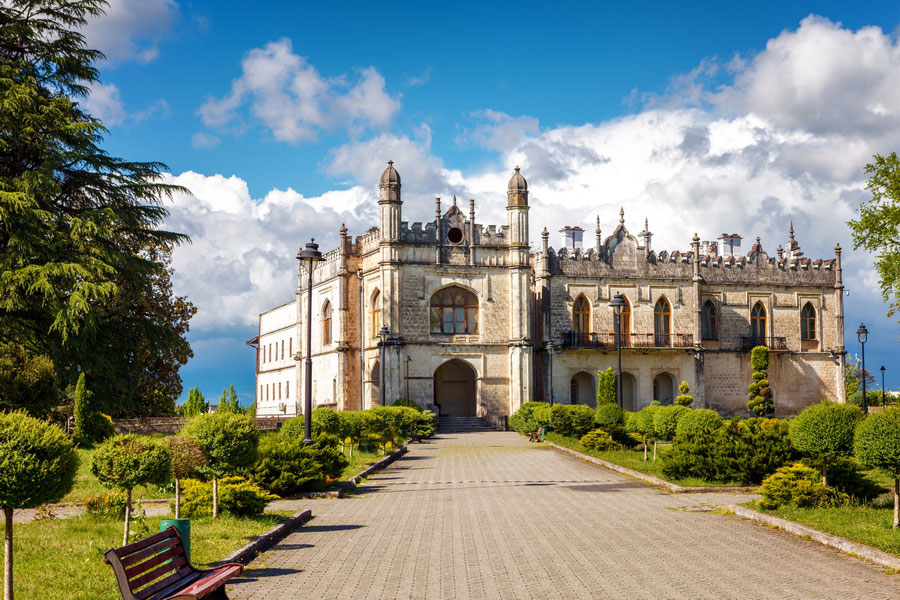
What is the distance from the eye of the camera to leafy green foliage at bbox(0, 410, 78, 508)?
23.2 feet

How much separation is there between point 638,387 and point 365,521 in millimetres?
35382

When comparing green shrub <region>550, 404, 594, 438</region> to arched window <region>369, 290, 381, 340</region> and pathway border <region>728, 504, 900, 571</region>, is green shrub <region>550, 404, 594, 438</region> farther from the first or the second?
pathway border <region>728, 504, 900, 571</region>

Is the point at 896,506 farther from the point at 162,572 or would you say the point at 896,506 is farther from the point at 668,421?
the point at 668,421

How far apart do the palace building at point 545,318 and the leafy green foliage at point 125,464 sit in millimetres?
32813

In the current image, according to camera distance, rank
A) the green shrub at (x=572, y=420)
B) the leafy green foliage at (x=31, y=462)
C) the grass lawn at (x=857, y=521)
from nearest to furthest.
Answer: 1. the leafy green foliage at (x=31, y=462)
2. the grass lawn at (x=857, y=521)
3. the green shrub at (x=572, y=420)

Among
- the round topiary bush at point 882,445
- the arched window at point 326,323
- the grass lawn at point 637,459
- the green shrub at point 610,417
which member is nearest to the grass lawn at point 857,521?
the round topiary bush at point 882,445

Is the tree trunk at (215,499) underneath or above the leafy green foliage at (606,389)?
underneath

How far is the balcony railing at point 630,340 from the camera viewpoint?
45.8m

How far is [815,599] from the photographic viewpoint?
314 inches

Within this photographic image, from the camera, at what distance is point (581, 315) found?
153ft

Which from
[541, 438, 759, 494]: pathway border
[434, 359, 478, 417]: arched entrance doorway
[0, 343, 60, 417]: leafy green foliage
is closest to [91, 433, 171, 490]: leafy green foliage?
[541, 438, 759, 494]: pathway border

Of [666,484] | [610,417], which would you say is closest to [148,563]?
[666,484]

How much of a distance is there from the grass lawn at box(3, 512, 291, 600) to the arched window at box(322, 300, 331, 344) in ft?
122

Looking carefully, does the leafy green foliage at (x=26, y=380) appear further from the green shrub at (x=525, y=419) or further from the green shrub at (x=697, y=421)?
the green shrub at (x=525, y=419)
